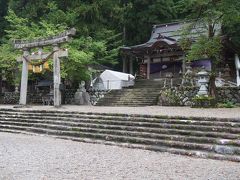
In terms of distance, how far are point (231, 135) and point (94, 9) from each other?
18633 mm

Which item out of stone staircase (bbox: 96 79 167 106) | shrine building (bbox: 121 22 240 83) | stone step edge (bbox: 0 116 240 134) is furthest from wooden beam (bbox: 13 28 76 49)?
shrine building (bbox: 121 22 240 83)

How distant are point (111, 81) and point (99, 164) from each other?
61.7 ft

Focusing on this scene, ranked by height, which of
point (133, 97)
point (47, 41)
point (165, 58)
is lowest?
point (133, 97)

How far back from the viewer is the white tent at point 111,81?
2517 centimetres

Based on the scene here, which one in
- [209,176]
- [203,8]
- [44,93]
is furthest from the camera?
[44,93]

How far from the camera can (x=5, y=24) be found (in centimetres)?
2998

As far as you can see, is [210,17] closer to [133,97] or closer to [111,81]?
[133,97]

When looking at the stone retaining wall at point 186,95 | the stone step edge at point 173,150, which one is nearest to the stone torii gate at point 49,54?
the stone retaining wall at point 186,95

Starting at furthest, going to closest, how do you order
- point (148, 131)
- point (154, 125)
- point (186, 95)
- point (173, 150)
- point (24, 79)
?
point (186, 95), point (24, 79), point (154, 125), point (148, 131), point (173, 150)

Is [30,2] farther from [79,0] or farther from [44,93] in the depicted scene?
[44,93]

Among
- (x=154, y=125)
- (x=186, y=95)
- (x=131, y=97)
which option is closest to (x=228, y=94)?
(x=186, y=95)

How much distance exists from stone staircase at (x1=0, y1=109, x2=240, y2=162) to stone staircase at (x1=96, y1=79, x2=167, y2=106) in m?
7.61

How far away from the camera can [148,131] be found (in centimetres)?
954

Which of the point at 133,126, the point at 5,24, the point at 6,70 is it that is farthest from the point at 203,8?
the point at 5,24
